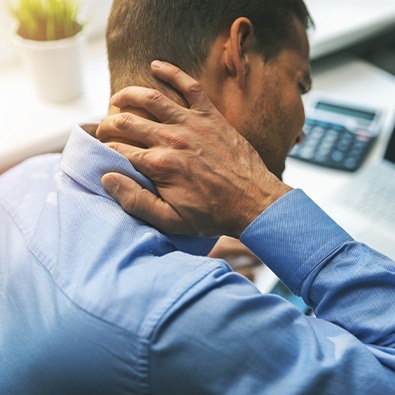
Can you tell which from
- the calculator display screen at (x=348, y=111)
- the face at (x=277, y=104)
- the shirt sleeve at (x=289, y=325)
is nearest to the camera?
the shirt sleeve at (x=289, y=325)

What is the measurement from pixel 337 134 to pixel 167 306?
0.87 meters

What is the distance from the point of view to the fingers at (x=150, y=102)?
74 cm

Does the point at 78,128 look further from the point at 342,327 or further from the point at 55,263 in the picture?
the point at 342,327

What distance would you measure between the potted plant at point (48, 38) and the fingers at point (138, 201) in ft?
1.86

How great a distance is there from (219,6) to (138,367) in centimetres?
49

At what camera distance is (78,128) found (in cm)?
78

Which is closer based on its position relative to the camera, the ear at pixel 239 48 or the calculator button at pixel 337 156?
the ear at pixel 239 48

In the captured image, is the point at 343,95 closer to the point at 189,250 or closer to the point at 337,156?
the point at 337,156

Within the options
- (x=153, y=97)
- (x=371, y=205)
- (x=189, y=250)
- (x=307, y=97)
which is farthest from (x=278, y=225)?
(x=307, y=97)

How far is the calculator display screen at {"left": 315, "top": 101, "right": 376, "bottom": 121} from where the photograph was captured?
1.40 meters

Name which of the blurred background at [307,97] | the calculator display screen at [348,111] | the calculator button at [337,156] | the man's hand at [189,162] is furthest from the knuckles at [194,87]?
the calculator display screen at [348,111]

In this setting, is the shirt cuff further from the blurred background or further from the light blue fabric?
the blurred background

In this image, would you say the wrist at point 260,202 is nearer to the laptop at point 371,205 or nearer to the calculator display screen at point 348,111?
the laptop at point 371,205

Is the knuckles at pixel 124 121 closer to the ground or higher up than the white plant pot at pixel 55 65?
higher up
